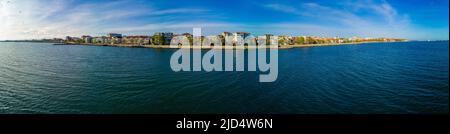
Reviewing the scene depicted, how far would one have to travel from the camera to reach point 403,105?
1075cm

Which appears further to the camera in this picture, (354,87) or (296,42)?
(296,42)

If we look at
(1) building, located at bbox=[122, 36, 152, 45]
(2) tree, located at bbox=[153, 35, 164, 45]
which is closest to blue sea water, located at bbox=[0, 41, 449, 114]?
(2) tree, located at bbox=[153, 35, 164, 45]

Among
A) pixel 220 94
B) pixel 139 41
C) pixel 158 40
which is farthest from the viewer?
pixel 139 41

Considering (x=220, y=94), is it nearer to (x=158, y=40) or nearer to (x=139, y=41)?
(x=158, y=40)

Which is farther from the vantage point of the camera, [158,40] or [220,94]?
[158,40]

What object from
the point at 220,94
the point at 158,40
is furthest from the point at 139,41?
the point at 220,94

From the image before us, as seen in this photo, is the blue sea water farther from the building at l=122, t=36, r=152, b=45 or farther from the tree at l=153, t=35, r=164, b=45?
the building at l=122, t=36, r=152, b=45

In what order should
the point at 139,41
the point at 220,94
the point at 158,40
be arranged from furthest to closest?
the point at 139,41
the point at 158,40
the point at 220,94

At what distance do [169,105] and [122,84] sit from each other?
4.86 meters

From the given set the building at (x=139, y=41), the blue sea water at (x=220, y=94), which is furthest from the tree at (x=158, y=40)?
the blue sea water at (x=220, y=94)

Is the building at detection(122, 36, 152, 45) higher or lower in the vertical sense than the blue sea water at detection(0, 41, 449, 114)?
higher
